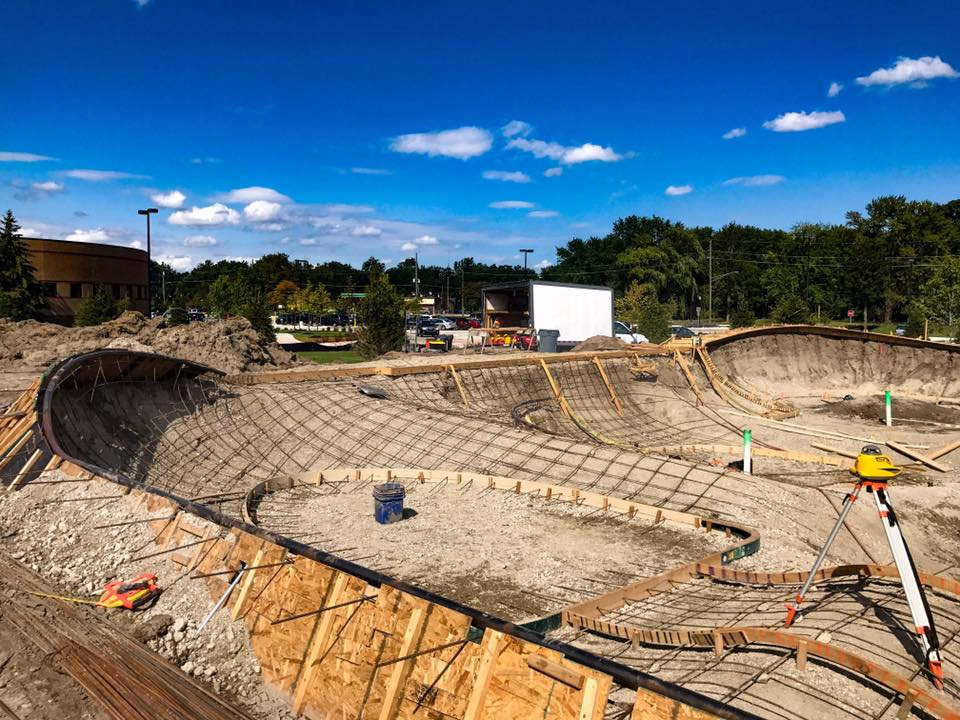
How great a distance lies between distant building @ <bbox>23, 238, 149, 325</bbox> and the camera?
52.3 metres

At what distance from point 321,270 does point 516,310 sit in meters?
71.6

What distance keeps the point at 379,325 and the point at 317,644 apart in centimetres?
2711

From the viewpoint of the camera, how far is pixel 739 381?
35875 mm

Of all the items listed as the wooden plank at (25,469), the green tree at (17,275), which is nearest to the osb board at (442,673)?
the wooden plank at (25,469)

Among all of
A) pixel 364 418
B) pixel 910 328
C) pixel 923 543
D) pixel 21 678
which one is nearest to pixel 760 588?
pixel 923 543

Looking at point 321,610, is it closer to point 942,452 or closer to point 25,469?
point 25,469

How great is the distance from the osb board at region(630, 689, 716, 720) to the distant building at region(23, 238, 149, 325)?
51602 millimetres

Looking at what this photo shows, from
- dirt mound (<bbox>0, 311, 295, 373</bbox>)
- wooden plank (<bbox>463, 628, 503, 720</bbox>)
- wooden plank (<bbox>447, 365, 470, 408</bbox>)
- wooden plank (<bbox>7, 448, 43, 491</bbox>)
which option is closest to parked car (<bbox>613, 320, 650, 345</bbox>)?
wooden plank (<bbox>447, 365, 470, 408</bbox>)

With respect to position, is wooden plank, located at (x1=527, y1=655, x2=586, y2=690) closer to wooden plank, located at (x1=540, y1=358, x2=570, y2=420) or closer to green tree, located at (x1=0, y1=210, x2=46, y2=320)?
wooden plank, located at (x1=540, y1=358, x2=570, y2=420)

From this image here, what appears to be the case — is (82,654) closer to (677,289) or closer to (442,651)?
(442,651)

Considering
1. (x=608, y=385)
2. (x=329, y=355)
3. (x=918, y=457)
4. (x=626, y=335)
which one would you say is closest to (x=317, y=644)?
(x=918, y=457)

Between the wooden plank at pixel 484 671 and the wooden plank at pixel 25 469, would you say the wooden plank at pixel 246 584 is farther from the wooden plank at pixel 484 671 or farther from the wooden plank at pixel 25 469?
the wooden plank at pixel 25 469

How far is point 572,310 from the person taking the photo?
3950 cm

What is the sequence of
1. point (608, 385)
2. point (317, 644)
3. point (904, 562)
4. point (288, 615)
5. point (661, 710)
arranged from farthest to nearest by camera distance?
point (608, 385) < point (288, 615) < point (904, 562) < point (317, 644) < point (661, 710)
